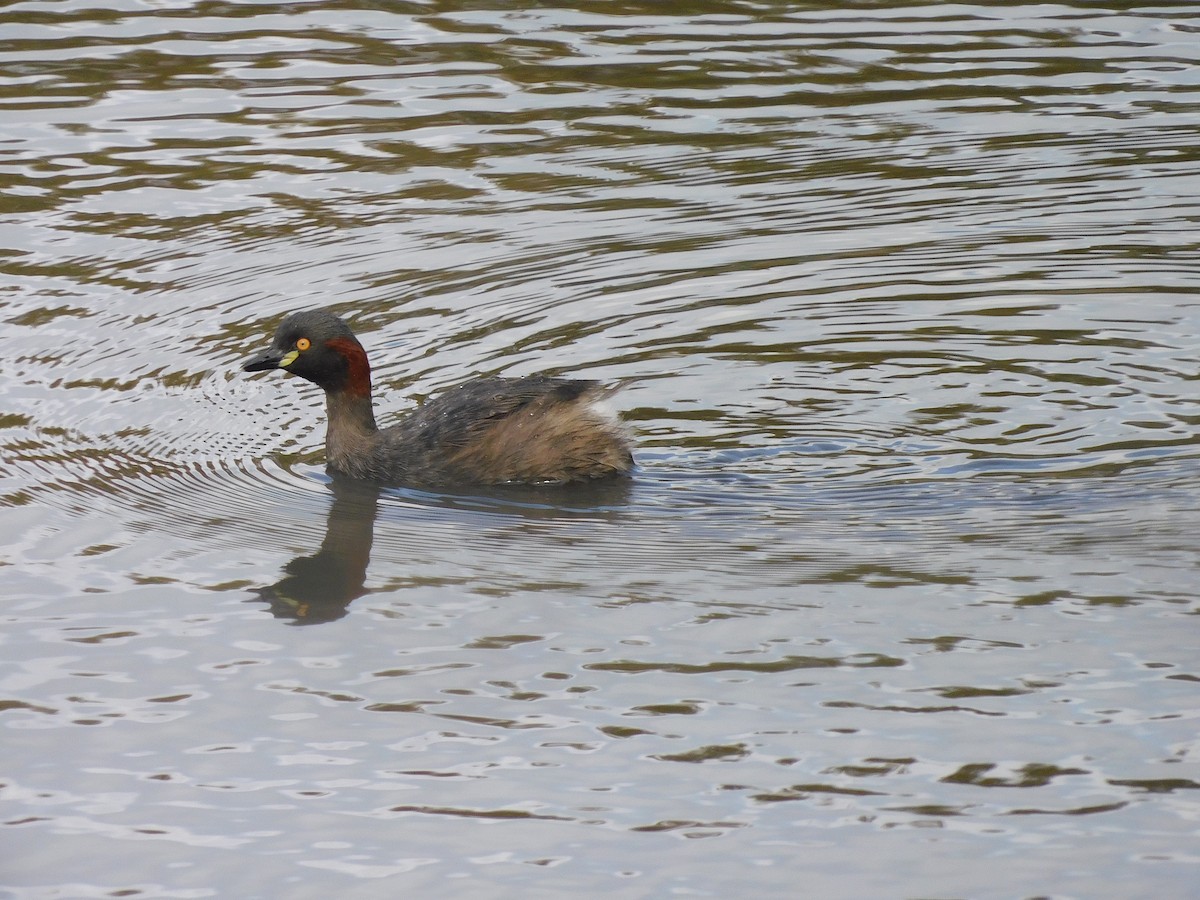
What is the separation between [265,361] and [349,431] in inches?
20.2

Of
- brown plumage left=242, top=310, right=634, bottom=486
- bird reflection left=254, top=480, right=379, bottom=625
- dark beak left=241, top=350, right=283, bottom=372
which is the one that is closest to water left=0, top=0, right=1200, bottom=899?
bird reflection left=254, top=480, right=379, bottom=625

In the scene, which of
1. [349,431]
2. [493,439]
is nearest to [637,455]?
[493,439]

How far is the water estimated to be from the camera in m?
4.81

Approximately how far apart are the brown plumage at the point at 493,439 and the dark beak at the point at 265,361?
5cm

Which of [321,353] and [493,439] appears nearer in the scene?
[493,439]

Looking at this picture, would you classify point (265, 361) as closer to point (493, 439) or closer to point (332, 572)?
point (493, 439)

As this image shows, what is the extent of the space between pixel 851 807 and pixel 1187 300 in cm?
512

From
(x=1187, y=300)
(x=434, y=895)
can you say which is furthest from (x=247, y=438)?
(x=1187, y=300)

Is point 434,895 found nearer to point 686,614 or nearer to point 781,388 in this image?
point 686,614

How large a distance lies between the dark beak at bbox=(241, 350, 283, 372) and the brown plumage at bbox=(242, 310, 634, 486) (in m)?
0.05

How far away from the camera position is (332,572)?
6.63m

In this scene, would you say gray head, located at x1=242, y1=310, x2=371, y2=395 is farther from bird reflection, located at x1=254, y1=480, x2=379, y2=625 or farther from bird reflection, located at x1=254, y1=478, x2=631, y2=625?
bird reflection, located at x1=254, y1=480, x2=379, y2=625

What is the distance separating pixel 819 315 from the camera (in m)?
9.14

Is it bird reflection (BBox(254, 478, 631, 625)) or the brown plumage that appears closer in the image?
bird reflection (BBox(254, 478, 631, 625))
